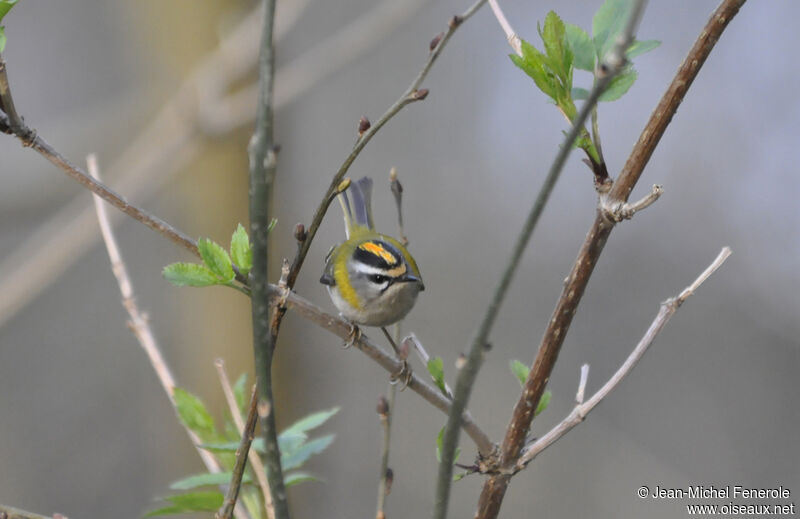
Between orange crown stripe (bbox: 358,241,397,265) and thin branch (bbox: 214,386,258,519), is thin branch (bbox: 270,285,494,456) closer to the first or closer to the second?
thin branch (bbox: 214,386,258,519)

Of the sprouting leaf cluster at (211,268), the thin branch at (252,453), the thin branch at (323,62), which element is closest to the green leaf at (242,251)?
the sprouting leaf cluster at (211,268)

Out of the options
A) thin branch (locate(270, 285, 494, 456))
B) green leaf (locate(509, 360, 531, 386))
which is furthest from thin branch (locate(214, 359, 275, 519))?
green leaf (locate(509, 360, 531, 386))

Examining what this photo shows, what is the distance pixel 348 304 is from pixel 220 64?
1.55m

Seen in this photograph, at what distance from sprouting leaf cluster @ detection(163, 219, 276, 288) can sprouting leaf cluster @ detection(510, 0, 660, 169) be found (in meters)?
0.38

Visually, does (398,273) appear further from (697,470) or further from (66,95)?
(66,95)

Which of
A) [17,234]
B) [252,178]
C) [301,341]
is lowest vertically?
[252,178]

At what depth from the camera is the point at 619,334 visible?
139 inches

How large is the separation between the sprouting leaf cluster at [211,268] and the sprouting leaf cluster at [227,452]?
200 mm

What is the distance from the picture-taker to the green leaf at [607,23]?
101 centimetres

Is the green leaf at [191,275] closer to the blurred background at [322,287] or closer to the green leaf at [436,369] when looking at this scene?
the green leaf at [436,369]

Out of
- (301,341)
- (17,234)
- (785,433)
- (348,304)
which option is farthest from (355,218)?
(17,234)

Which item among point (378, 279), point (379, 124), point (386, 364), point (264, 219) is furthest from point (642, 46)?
point (378, 279)

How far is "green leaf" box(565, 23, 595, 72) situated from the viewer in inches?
40.3

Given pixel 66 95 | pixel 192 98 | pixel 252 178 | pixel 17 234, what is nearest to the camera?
pixel 252 178
